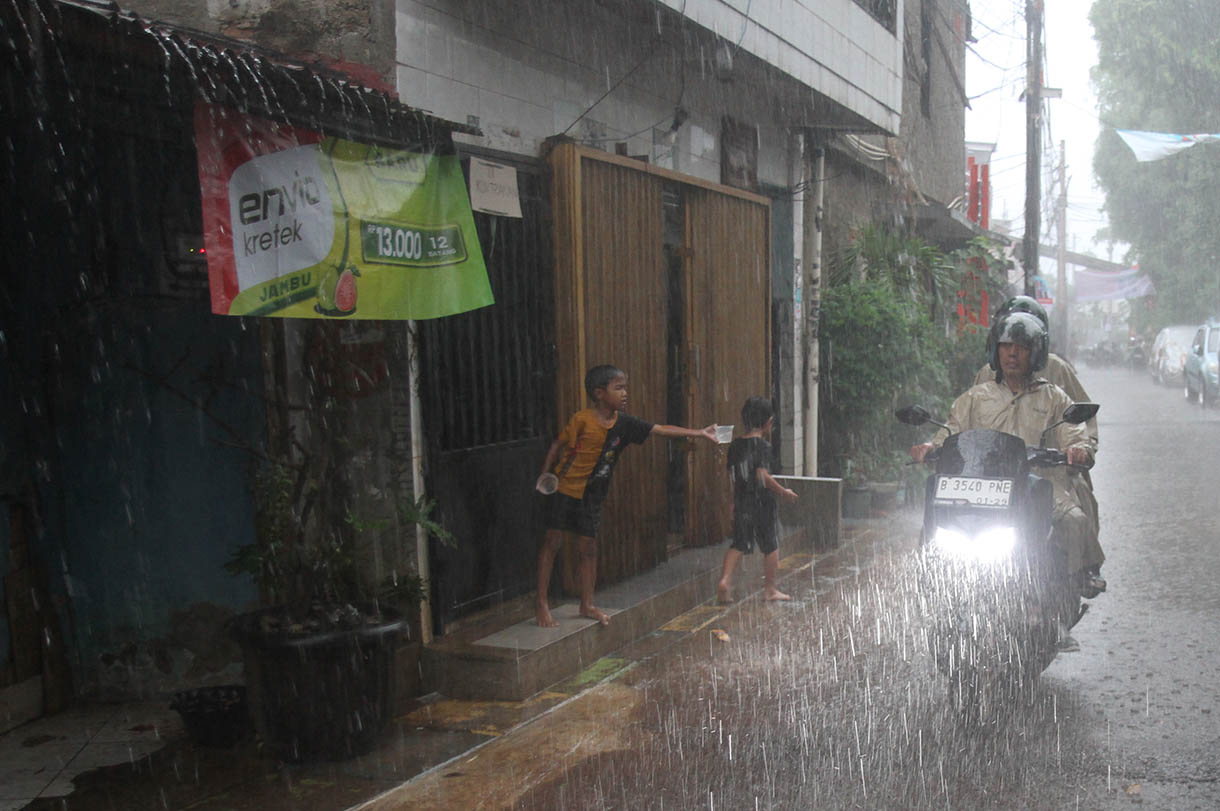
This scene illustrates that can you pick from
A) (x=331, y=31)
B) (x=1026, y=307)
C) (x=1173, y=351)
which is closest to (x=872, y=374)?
(x=1026, y=307)

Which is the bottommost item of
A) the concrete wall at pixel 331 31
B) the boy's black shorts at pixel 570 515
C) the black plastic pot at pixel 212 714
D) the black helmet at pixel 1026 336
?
the black plastic pot at pixel 212 714

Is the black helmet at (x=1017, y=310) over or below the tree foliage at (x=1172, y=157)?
below

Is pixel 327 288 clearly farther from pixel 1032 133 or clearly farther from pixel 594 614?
pixel 1032 133

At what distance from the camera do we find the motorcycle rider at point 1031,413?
17.7 ft

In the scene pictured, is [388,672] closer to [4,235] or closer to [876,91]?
[4,235]

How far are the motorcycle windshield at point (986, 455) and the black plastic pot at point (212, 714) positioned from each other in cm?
358

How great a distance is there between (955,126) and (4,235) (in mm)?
18494

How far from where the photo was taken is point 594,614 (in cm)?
658

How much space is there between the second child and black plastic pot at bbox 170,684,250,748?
12.1ft

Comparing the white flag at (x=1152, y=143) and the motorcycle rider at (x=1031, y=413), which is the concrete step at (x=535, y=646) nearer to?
the motorcycle rider at (x=1031, y=413)

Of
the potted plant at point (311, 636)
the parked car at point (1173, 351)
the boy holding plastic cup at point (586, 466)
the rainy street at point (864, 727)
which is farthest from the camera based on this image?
the parked car at point (1173, 351)

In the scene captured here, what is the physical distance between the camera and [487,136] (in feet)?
21.9

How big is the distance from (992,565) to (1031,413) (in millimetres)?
1173

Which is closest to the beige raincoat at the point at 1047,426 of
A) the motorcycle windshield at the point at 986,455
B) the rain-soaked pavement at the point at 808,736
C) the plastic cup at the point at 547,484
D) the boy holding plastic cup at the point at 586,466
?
the motorcycle windshield at the point at 986,455
